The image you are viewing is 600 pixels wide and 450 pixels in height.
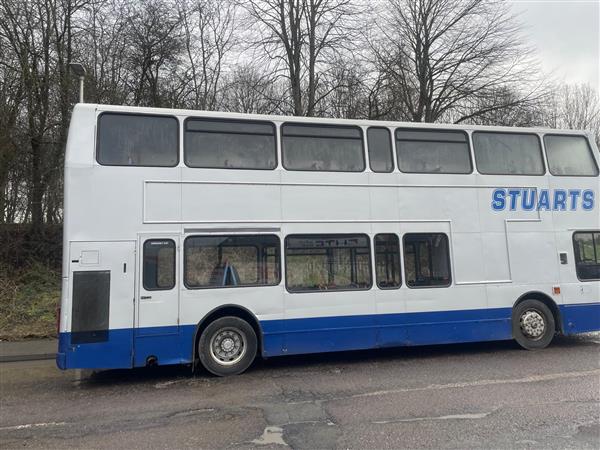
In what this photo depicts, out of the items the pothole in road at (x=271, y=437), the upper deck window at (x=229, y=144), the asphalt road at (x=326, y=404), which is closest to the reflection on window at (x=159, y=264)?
the upper deck window at (x=229, y=144)

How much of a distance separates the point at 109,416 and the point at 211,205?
10.6 ft

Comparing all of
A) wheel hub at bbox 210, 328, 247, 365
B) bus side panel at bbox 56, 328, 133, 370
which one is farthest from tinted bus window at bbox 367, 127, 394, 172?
bus side panel at bbox 56, 328, 133, 370

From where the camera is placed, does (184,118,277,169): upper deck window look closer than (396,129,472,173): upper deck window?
Yes

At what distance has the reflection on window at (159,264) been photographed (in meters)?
6.66

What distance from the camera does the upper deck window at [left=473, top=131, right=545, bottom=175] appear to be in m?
8.30

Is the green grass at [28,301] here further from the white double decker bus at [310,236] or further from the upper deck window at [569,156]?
the upper deck window at [569,156]

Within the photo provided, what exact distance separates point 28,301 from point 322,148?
30.1ft

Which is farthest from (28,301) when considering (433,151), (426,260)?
(433,151)

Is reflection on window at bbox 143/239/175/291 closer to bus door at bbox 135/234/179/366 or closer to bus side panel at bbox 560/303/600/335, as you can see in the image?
bus door at bbox 135/234/179/366

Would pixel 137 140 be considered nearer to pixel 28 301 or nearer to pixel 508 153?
pixel 508 153

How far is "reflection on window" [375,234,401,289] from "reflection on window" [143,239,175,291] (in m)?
3.40

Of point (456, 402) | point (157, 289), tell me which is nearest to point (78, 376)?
point (157, 289)

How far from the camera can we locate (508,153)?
845 cm

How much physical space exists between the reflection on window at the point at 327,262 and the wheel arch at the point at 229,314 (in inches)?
30.4
